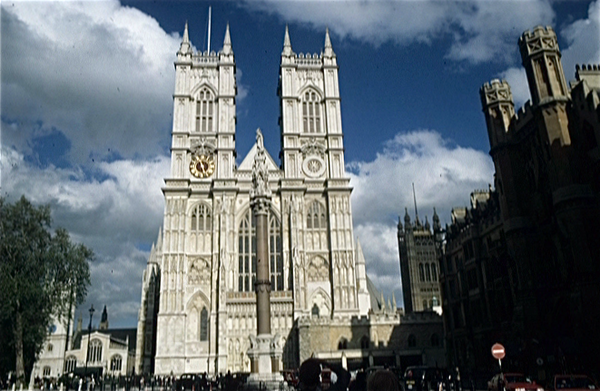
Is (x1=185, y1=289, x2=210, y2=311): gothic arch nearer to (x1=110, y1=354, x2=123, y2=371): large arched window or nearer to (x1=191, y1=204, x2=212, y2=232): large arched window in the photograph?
(x1=191, y1=204, x2=212, y2=232): large arched window

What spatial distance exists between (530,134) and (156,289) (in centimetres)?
4489

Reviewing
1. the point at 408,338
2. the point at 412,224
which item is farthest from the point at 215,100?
the point at 412,224

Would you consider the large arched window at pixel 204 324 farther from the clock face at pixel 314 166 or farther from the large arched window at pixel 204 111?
the large arched window at pixel 204 111

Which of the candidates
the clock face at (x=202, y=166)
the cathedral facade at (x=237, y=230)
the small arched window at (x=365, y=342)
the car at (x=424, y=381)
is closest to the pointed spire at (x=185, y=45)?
the cathedral facade at (x=237, y=230)

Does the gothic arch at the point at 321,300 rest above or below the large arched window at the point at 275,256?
below

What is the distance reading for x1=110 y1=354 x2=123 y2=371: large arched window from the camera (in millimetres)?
68250

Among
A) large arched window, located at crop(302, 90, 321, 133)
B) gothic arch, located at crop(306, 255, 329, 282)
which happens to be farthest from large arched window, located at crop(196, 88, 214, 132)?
gothic arch, located at crop(306, 255, 329, 282)

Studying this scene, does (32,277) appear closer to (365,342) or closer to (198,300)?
(198,300)

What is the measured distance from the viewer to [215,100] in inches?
2175

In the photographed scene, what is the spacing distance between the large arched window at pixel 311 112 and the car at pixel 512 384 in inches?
1533

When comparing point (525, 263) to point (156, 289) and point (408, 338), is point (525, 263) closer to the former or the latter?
point (408, 338)

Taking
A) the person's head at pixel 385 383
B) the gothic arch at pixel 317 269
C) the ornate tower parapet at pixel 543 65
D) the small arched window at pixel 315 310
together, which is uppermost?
the ornate tower parapet at pixel 543 65

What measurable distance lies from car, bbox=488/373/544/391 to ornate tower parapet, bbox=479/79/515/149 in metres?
14.3

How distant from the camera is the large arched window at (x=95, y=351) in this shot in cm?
6655
